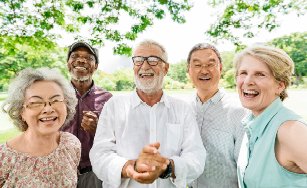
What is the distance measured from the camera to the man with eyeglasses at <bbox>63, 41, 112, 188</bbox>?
358 centimetres

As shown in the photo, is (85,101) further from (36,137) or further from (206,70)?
(206,70)

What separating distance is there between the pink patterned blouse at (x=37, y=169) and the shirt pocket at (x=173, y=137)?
0.99 m

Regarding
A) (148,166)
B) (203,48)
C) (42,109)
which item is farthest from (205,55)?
(42,109)

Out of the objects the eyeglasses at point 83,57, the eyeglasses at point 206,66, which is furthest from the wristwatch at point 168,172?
the eyeglasses at point 83,57

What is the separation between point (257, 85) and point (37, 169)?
6.90 feet

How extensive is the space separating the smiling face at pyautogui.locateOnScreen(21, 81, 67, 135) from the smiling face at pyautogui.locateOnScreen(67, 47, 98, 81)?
4.03 ft

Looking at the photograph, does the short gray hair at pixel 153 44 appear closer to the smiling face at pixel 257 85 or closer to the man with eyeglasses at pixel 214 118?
the man with eyeglasses at pixel 214 118

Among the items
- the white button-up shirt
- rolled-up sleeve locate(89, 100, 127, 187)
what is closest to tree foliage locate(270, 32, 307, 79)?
the white button-up shirt

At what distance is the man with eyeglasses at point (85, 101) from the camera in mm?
3578

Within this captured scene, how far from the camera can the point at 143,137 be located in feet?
9.93

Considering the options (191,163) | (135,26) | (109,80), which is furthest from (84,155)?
(109,80)

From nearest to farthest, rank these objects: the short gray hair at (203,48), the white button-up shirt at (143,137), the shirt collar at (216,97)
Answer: the white button-up shirt at (143,137)
the shirt collar at (216,97)
the short gray hair at (203,48)

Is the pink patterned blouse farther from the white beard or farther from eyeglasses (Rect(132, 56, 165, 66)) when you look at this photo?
eyeglasses (Rect(132, 56, 165, 66))

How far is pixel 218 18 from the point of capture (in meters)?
8.60
